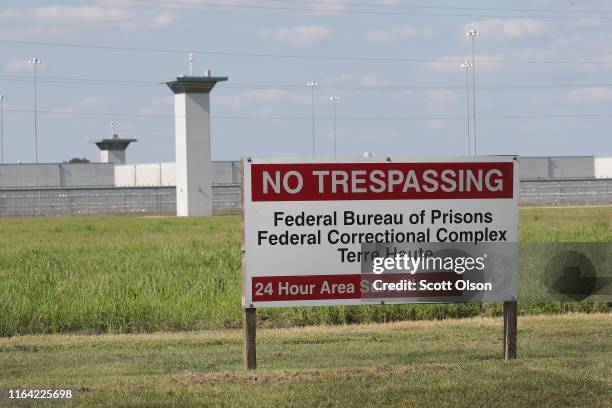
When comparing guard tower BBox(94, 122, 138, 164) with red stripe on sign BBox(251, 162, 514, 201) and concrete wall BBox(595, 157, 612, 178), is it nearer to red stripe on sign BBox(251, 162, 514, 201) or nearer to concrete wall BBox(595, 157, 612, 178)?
concrete wall BBox(595, 157, 612, 178)

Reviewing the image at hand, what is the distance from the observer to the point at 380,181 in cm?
957

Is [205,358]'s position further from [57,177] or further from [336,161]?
[57,177]

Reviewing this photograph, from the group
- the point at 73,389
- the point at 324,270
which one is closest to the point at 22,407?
the point at 73,389

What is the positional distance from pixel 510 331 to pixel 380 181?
1.84 meters

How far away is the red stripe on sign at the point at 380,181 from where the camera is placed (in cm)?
938

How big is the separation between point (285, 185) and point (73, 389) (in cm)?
253

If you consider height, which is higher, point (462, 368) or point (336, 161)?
point (336, 161)

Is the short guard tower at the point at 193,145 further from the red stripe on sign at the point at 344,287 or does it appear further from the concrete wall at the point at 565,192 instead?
the red stripe on sign at the point at 344,287

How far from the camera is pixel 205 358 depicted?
10.6m

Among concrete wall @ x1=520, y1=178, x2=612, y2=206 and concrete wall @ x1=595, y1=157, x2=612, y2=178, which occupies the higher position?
concrete wall @ x1=595, y1=157, x2=612, y2=178

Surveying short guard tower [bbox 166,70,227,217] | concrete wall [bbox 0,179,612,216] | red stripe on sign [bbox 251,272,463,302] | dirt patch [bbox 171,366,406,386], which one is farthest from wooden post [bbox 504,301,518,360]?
concrete wall [bbox 0,179,612,216]

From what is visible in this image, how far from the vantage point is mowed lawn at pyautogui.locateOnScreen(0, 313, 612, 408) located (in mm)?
7957
